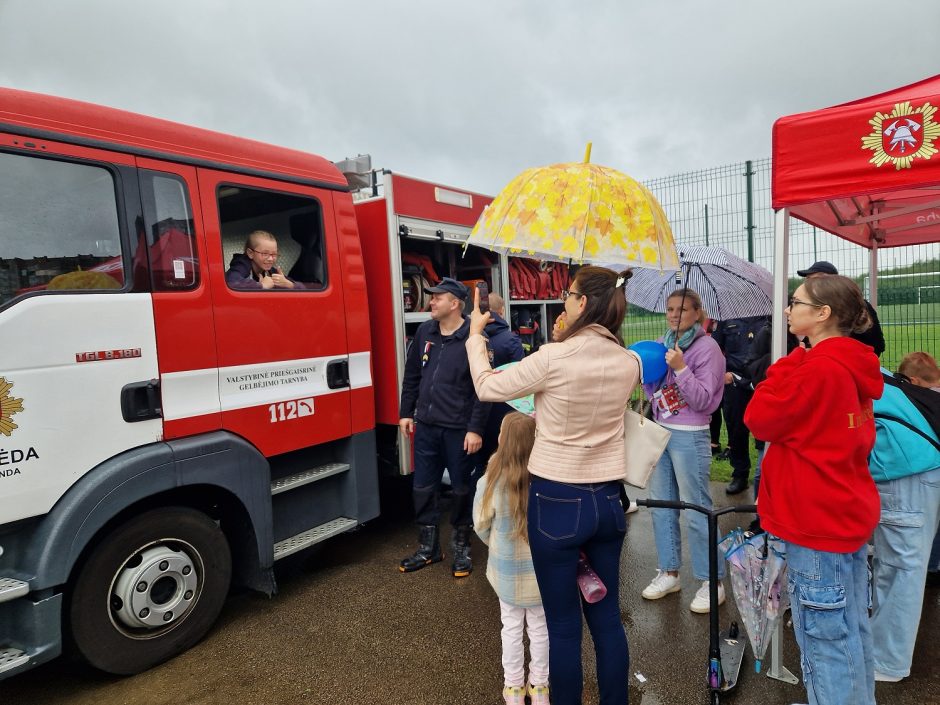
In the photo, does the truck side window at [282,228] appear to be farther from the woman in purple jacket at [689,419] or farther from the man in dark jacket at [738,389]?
the man in dark jacket at [738,389]

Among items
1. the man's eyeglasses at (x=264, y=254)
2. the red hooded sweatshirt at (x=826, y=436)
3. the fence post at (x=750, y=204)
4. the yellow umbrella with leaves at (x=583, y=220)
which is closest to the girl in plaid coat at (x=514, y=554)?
the yellow umbrella with leaves at (x=583, y=220)

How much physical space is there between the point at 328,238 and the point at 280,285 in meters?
0.49

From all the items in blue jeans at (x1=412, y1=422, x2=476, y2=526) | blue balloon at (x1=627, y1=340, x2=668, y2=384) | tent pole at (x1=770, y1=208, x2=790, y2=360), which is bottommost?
blue jeans at (x1=412, y1=422, x2=476, y2=526)

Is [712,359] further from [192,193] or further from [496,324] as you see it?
[192,193]

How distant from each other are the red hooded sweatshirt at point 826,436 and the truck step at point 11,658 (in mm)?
3042

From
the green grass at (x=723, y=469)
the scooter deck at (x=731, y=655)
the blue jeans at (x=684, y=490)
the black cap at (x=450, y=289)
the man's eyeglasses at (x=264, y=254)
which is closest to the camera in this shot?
the scooter deck at (x=731, y=655)

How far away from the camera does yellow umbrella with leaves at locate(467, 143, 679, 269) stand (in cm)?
269

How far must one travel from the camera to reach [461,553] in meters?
4.07

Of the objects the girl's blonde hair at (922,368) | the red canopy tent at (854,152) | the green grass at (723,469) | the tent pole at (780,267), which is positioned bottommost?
the green grass at (723,469)

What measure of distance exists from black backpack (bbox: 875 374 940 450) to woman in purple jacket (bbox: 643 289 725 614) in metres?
0.81

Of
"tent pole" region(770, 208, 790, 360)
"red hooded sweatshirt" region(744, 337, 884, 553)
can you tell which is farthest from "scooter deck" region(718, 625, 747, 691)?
"tent pole" region(770, 208, 790, 360)

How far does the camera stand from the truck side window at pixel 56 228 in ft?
A: 8.21

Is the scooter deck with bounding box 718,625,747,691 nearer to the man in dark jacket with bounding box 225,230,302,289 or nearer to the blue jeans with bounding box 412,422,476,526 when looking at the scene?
the blue jeans with bounding box 412,422,476,526

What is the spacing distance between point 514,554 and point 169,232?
226 cm
